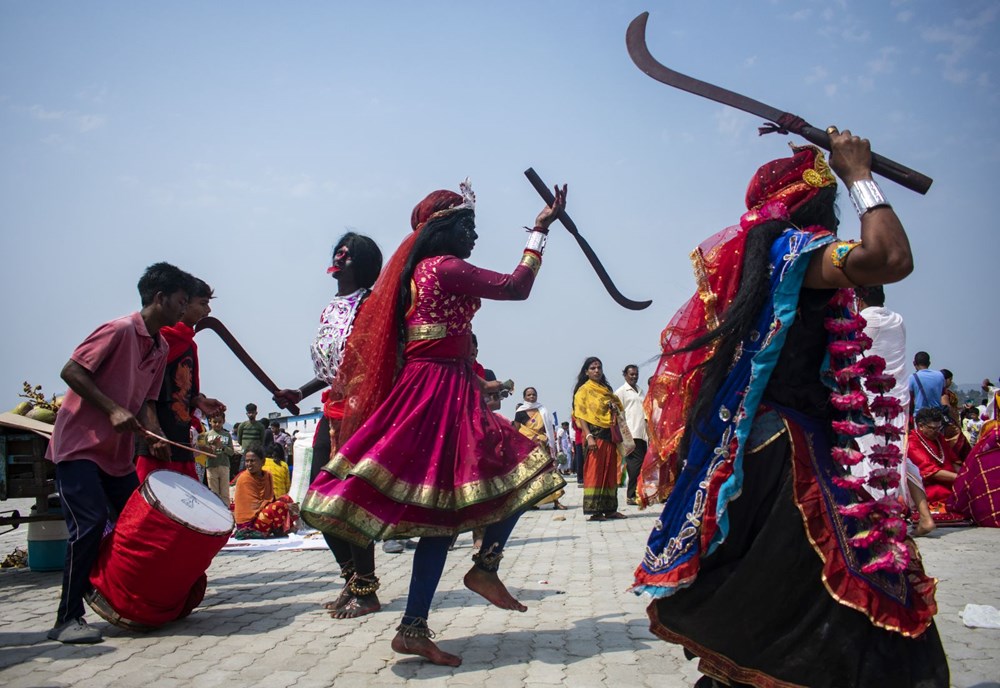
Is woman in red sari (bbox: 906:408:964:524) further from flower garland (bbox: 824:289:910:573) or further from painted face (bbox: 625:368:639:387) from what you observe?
flower garland (bbox: 824:289:910:573)

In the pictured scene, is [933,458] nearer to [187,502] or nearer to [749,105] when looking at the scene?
[749,105]

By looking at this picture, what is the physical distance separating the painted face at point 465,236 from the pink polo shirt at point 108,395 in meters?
2.06

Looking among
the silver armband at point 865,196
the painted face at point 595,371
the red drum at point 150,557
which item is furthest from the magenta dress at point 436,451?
the painted face at point 595,371

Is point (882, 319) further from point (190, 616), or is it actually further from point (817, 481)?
point (190, 616)

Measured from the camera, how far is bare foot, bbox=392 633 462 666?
3.87 m

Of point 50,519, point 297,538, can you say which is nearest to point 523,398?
point 297,538

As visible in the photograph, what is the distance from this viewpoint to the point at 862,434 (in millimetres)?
2814

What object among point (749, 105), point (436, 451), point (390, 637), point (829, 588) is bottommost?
point (390, 637)

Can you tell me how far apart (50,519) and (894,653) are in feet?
21.3

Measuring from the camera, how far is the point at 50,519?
270 inches

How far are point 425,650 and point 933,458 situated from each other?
25.2ft

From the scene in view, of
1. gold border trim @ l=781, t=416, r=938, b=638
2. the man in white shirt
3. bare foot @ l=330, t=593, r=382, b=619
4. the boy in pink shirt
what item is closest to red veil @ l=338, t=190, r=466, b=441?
bare foot @ l=330, t=593, r=382, b=619

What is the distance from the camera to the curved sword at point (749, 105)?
110 inches

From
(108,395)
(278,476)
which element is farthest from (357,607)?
(278,476)
